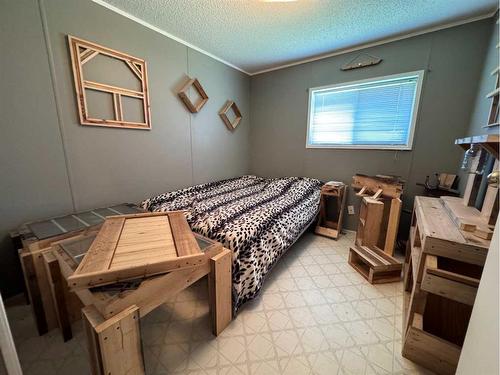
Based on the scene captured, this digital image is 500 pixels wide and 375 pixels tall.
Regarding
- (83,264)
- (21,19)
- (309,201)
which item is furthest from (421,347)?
(21,19)

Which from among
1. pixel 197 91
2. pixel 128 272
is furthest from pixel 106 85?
pixel 128 272

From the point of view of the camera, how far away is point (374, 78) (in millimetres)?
2410

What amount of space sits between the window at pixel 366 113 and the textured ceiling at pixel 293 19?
0.49 metres

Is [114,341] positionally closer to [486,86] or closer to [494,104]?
[494,104]

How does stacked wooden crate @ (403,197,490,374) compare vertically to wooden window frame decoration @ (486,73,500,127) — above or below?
below

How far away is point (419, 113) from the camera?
222 cm

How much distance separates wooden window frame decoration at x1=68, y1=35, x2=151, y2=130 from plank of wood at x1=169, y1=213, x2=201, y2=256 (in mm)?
1210

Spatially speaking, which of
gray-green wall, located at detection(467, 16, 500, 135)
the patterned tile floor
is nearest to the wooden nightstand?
the patterned tile floor

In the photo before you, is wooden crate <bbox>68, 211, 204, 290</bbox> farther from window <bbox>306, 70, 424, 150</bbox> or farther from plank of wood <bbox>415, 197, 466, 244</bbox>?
window <bbox>306, 70, 424, 150</bbox>

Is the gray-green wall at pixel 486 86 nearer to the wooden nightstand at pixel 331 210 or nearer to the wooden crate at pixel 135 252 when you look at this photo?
the wooden nightstand at pixel 331 210

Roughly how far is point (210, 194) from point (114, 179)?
95cm

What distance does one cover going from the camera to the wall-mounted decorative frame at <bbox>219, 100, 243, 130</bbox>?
2983mm

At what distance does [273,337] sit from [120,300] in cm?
97

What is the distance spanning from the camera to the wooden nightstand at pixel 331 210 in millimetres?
2552
